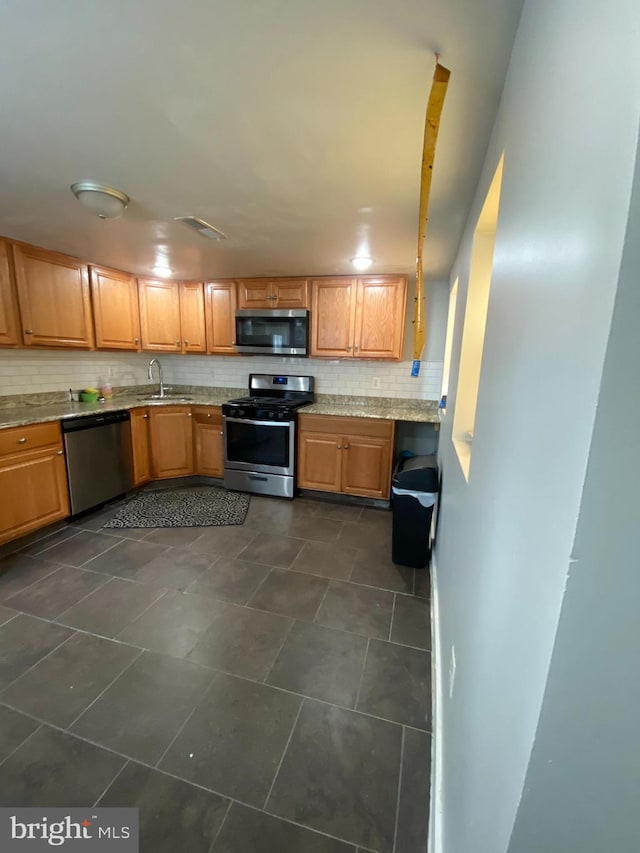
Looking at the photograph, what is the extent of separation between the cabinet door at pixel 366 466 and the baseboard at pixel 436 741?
1438 millimetres

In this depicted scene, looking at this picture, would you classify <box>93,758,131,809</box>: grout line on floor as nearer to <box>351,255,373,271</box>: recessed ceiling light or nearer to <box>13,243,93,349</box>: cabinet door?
<box>13,243,93,349</box>: cabinet door

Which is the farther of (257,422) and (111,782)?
(257,422)

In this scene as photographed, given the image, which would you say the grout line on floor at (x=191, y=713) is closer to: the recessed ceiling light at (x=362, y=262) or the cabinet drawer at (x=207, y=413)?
the cabinet drawer at (x=207, y=413)

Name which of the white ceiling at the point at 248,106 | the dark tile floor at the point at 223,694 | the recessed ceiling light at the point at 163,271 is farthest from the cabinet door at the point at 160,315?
the dark tile floor at the point at 223,694

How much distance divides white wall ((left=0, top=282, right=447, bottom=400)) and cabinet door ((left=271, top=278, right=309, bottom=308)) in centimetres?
64

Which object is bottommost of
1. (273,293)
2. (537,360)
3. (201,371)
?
(201,371)

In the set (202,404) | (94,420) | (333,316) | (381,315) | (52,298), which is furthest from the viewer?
(202,404)

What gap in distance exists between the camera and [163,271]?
353 centimetres

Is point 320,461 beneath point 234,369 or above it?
beneath

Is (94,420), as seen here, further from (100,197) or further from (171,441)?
(100,197)

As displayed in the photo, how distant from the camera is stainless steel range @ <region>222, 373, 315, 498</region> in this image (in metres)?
3.50

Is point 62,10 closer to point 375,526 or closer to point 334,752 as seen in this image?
point 334,752

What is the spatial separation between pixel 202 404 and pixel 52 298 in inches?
59.9

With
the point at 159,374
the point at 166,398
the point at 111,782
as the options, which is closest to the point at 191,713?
the point at 111,782
